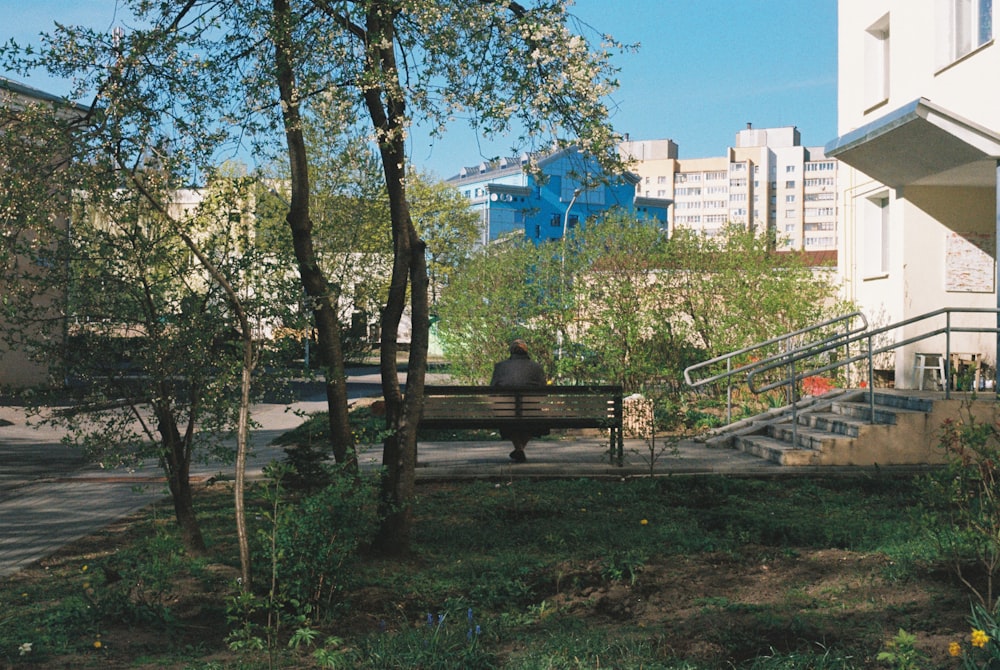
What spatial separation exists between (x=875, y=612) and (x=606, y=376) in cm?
1168

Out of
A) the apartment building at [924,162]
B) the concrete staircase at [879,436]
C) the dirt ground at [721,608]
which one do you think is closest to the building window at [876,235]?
the apartment building at [924,162]

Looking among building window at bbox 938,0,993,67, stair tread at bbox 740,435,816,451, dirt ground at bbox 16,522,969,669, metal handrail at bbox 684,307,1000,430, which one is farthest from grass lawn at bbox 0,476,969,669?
building window at bbox 938,0,993,67

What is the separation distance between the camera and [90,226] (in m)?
6.39

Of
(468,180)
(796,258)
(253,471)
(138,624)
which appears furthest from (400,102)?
(468,180)

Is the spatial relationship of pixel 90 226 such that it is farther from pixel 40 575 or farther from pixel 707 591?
pixel 707 591

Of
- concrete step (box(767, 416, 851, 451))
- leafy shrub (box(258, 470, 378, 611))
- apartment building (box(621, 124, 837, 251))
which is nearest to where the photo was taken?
leafy shrub (box(258, 470, 378, 611))

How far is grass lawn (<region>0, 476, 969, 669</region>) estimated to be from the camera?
13.8 ft

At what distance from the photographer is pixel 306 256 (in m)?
6.26

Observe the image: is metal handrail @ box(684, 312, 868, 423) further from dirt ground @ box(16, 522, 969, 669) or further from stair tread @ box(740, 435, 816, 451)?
dirt ground @ box(16, 522, 969, 669)

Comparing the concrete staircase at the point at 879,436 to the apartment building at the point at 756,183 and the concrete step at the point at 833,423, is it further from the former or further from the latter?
the apartment building at the point at 756,183

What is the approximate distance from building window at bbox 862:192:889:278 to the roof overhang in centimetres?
222

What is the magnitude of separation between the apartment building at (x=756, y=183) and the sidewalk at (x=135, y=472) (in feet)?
488

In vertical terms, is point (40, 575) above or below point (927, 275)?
below

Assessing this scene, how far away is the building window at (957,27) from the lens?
13.4 meters
